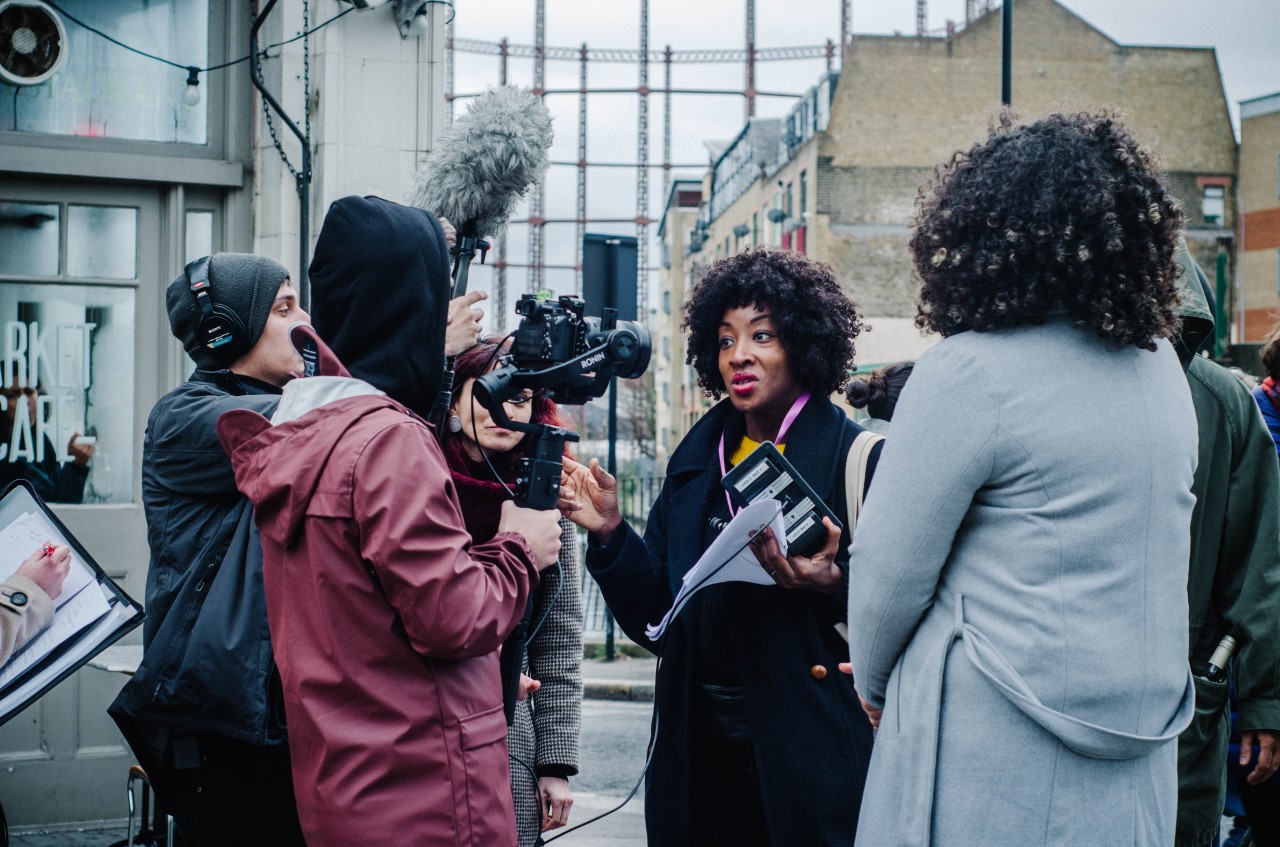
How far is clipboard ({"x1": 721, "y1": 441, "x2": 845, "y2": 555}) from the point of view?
2879 millimetres

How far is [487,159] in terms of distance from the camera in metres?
3.03

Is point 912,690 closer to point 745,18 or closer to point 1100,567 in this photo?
point 1100,567

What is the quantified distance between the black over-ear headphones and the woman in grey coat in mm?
1838

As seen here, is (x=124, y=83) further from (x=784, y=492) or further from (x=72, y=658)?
(x=784, y=492)

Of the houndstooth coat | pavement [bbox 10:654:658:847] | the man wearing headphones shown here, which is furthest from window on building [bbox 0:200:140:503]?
the houndstooth coat

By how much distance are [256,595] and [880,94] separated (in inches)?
1450

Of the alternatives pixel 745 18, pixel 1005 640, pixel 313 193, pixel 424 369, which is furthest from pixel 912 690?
pixel 745 18

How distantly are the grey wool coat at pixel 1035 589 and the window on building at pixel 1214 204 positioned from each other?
40.6 m

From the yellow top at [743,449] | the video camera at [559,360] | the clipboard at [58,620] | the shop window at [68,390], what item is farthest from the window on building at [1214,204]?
the clipboard at [58,620]

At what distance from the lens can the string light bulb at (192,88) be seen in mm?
5559

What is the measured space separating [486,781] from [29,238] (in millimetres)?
4322

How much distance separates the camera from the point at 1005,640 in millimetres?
2070

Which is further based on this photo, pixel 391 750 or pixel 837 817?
pixel 837 817

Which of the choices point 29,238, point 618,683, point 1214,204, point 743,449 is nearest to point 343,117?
point 29,238
